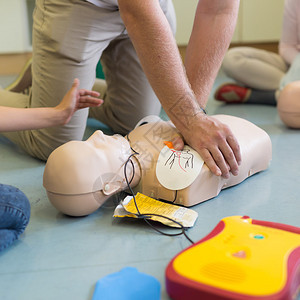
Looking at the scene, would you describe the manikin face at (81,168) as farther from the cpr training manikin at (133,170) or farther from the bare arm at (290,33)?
the bare arm at (290,33)

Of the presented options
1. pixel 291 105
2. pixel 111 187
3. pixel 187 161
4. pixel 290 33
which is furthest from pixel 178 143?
pixel 290 33

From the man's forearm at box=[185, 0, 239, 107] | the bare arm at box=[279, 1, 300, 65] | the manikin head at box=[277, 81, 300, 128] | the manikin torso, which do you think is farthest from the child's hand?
the bare arm at box=[279, 1, 300, 65]

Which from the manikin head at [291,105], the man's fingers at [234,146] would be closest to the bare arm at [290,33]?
the manikin head at [291,105]

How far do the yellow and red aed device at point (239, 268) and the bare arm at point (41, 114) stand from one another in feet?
1.56

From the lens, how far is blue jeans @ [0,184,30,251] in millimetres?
911

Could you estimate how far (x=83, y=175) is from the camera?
998 millimetres

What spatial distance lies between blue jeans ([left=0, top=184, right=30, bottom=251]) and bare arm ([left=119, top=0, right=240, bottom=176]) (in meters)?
0.43

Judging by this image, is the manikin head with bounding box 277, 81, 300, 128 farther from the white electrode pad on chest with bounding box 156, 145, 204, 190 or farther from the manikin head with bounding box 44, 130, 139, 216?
the manikin head with bounding box 44, 130, 139, 216

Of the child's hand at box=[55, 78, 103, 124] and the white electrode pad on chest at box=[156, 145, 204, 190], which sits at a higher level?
the child's hand at box=[55, 78, 103, 124]

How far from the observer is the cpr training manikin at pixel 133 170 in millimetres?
1004

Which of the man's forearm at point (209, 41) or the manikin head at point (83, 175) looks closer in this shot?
the manikin head at point (83, 175)

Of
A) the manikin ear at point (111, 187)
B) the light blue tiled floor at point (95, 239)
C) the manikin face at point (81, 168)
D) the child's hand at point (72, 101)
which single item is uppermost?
the child's hand at point (72, 101)

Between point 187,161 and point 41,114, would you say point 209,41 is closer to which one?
point 187,161

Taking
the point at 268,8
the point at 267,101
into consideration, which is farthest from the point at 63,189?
the point at 268,8
